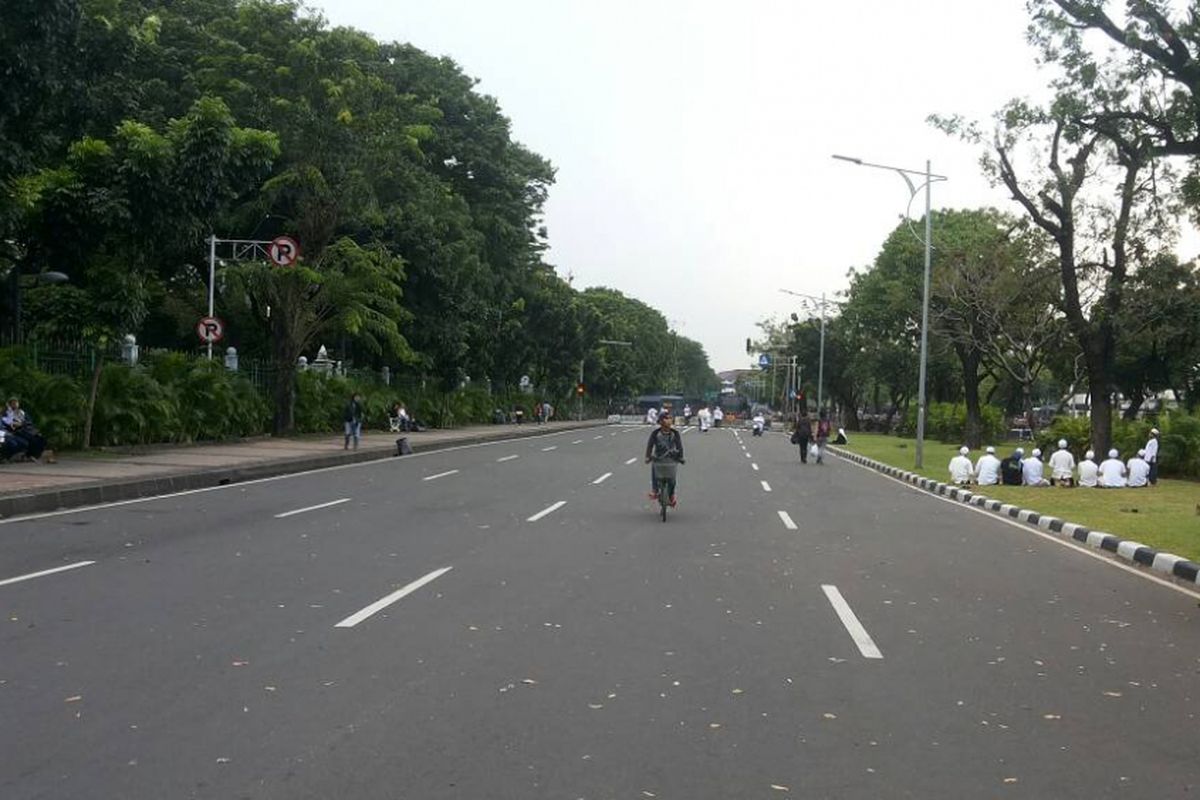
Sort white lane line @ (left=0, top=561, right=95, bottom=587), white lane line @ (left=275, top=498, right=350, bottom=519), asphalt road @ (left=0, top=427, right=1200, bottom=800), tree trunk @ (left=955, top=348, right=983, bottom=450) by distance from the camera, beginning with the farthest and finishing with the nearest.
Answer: tree trunk @ (left=955, top=348, right=983, bottom=450) → white lane line @ (left=275, top=498, right=350, bottom=519) → white lane line @ (left=0, top=561, right=95, bottom=587) → asphalt road @ (left=0, top=427, right=1200, bottom=800)

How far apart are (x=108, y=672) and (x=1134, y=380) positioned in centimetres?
4625

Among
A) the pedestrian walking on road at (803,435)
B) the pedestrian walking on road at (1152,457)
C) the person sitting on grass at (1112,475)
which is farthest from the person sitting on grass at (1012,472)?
the pedestrian walking on road at (803,435)

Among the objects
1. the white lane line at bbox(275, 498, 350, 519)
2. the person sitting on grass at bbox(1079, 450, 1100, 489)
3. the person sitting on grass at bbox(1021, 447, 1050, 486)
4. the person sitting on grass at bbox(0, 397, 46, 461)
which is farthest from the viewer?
the person sitting on grass at bbox(1021, 447, 1050, 486)

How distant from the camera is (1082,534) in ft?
47.1

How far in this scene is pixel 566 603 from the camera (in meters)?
8.46

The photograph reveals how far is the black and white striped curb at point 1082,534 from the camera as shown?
11391mm

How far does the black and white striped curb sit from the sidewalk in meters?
13.9

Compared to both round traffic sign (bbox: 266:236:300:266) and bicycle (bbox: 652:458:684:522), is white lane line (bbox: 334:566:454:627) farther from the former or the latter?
round traffic sign (bbox: 266:236:300:266)

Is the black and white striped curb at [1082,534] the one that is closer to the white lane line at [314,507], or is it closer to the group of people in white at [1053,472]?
the group of people in white at [1053,472]

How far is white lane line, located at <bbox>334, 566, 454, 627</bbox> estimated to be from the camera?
7684 millimetres

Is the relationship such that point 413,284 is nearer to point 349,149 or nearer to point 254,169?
point 349,149

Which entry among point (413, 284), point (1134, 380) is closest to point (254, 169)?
point (413, 284)

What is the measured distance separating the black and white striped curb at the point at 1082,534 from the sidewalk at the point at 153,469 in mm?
13869

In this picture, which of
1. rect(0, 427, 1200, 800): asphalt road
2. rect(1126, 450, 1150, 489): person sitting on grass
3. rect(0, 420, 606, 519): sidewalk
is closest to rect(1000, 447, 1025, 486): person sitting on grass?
rect(1126, 450, 1150, 489): person sitting on grass
